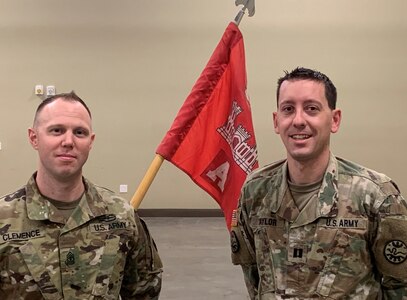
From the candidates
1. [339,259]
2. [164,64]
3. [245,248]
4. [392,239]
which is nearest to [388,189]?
[392,239]

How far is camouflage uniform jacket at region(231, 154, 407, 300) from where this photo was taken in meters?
1.39

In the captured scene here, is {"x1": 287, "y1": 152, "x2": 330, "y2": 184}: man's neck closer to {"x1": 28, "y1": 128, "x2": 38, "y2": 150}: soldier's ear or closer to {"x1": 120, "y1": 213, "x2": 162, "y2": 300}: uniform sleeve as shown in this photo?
{"x1": 120, "y1": 213, "x2": 162, "y2": 300}: uniform sleeve

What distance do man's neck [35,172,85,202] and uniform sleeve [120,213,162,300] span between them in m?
0.24

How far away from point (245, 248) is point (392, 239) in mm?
530

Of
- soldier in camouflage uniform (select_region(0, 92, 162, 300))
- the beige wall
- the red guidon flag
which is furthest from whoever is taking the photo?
the beige wall

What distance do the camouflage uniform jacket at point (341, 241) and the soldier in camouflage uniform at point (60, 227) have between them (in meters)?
0.51

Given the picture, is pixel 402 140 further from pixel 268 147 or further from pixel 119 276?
pixel 119 276

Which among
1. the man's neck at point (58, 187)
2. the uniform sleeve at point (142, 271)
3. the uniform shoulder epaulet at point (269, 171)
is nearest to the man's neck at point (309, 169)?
the uniform shoulder epaulet at point (269, 171)

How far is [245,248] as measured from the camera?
1717mm

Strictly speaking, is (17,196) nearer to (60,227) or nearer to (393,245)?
(60,227)

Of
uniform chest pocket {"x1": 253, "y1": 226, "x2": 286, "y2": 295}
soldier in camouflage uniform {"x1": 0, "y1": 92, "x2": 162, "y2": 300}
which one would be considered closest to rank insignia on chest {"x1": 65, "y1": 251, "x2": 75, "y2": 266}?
soldier in camouflage uniform {"x1": 0, "y1": 92, "x2": 162, "y2": 300}

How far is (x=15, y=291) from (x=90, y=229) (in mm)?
265

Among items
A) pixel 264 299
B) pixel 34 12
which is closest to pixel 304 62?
pixel 34 12

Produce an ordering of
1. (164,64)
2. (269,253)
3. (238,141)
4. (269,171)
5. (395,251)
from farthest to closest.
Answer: (164,64)
(238,141)
(269,171)
(269,253)
(395,251)
